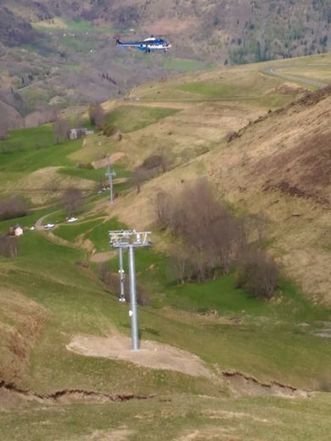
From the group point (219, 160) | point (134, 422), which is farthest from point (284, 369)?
point (219, 160)

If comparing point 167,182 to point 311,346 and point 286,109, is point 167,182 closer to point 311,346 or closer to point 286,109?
point 286,109

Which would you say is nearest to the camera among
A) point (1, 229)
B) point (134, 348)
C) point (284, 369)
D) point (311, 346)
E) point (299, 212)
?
point (134, 348)

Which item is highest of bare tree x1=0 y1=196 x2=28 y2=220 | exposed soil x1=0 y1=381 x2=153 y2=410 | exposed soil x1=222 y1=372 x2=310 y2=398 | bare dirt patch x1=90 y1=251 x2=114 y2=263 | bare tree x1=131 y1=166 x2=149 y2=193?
bare tree x1=131 y1=166 x2=149 y2=193

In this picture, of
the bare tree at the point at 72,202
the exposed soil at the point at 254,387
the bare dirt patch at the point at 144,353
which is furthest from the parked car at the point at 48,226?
the exposed soil at the point at 254,387

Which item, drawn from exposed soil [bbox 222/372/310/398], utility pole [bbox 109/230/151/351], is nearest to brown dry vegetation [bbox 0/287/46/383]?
utility pole [bbox 109/230/151/351]

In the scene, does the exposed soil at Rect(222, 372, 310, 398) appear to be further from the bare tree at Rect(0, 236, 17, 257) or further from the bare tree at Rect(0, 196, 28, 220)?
the bare tree at Rect(0, 196, 28, 220)

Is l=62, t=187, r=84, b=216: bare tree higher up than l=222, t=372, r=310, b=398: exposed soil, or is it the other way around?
l=62, t=187, r=84, b=216: bare tree

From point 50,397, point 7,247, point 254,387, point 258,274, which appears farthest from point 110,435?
point 7,247
